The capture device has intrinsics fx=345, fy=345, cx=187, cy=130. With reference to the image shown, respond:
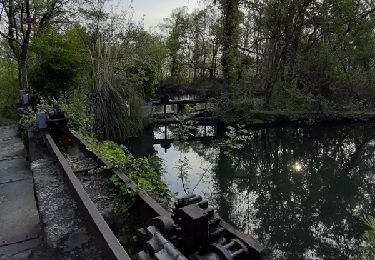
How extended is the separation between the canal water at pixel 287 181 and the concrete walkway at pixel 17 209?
7.48 ft

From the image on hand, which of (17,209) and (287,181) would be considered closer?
(17,209)

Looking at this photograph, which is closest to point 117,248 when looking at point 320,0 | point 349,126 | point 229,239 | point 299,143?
point 229,239

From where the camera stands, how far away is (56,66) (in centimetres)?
830

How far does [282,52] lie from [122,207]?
13.1 metres

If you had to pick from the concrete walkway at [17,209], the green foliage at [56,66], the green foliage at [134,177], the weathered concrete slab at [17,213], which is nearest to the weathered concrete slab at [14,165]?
the concrete walkway at [17,209]

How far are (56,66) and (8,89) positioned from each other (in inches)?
153

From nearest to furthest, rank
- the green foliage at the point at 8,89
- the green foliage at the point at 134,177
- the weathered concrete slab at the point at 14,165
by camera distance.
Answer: the green foliage at the point at 134,177 < the weathered concrete slab at the point at 14,165 < the green foliage at the point at 8,89

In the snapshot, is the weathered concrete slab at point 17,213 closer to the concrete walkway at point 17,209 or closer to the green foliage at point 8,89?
the concrete walkway at point 17,209

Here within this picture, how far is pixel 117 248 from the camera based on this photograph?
69.0 inches

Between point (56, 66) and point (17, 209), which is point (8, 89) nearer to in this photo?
point (56, 66)

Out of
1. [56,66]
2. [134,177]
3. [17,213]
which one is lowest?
[17,213]

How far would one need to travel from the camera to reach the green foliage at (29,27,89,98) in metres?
8.35

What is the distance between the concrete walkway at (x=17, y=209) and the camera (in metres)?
2.76

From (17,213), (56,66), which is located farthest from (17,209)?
(56,66)
